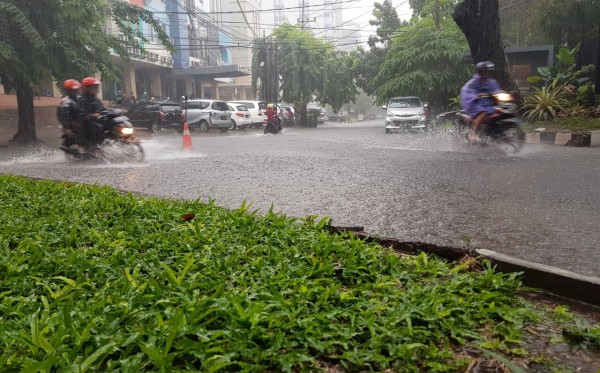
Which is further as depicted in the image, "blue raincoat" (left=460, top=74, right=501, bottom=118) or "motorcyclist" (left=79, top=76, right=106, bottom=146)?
"motorcyclist" (left=79, top=76, right=106, bottom=146)

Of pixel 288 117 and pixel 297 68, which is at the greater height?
pixel 297 68

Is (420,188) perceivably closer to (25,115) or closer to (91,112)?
(91,112)

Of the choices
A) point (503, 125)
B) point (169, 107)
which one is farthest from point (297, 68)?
point (503, 125)

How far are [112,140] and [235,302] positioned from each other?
9.33 meters

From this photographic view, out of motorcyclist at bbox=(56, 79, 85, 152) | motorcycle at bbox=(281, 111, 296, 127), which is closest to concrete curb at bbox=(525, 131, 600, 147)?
motorcyclist at bbox=(56, 79, 85, 152)

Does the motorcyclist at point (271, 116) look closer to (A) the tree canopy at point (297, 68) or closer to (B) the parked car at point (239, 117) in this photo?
(B) the parked car at point (239, 117)

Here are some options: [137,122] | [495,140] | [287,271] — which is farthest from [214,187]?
[137,122]

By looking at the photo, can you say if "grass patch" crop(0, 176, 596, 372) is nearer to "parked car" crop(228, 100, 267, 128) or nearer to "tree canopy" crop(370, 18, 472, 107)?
"tree canopy" crop(370, 18, 472, 107)

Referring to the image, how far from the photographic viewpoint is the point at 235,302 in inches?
90.4

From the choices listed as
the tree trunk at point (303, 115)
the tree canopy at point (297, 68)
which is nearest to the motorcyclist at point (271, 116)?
the tree canopy at point (297, 68)

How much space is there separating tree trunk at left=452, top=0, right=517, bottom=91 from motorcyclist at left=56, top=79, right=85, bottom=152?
32.8 feet

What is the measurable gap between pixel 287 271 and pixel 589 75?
1828cm

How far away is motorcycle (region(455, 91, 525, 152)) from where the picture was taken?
9.98 meters

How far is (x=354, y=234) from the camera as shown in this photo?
3.74 meters
